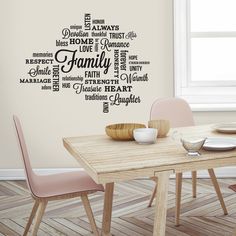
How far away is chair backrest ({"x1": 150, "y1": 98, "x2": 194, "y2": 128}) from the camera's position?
350 centimetres

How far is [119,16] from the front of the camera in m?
4.35

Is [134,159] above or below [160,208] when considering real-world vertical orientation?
above

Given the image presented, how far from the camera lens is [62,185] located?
2.76 m

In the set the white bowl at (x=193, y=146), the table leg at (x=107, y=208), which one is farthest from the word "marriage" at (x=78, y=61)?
the white bowl at (x=193, y=146)

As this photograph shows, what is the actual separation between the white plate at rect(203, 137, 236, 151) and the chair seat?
0.67m

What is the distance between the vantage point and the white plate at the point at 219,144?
7.70 ft

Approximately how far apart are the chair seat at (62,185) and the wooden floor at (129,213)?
456mm

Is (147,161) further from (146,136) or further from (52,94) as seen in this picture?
(52,94)

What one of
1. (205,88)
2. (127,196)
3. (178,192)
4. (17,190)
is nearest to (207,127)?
(178,192)

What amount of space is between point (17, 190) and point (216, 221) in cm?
175

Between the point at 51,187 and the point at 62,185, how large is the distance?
64 mm

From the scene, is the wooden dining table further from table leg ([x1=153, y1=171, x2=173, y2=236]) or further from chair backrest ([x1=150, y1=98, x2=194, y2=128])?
chair backrest ([x1=150, y1=98, x2=194, y2=128])

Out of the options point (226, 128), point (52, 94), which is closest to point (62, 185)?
point (226, 128)

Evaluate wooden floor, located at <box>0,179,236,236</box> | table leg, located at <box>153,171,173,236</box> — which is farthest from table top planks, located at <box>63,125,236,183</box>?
wooden floor, located at <box>0,179,236,236</box>
